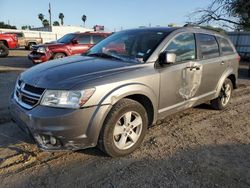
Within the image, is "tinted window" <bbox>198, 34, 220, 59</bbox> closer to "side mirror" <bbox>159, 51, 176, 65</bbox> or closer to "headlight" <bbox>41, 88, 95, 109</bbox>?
"side mirror" <bbox>159, 51, 176, 65</bbox>

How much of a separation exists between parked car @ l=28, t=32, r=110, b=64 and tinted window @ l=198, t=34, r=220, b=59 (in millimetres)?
8427

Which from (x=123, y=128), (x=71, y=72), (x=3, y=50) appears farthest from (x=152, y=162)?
(x=3, y=50)

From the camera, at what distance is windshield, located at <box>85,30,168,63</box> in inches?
176

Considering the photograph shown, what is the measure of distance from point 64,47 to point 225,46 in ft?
27.8

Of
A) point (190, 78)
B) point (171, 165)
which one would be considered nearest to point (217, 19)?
point (190, 78)

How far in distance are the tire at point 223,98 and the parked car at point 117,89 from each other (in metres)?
0.66

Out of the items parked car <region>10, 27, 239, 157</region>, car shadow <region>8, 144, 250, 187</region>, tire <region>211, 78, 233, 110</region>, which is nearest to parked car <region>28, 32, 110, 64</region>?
parked car <region>10, 27, 239, 157</region>

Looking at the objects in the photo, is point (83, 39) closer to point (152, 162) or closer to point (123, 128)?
point (123, 128)

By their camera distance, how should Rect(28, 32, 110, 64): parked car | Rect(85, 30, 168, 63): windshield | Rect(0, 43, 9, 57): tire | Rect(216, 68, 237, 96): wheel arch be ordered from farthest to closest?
Rect(0, 43, 9, 57): tire, Rect(28, 32, 110, 64): parked car, Rect(216, 68, 237, 96): wheel arch, Rect(85, 30, 168, 63): windshield

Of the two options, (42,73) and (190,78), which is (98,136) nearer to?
(42,73)

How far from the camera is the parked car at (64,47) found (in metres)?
12.9

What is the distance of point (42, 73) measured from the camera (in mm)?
3906

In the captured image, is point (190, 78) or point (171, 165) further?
point (190, 78)

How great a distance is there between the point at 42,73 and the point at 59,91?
23.3 inches
